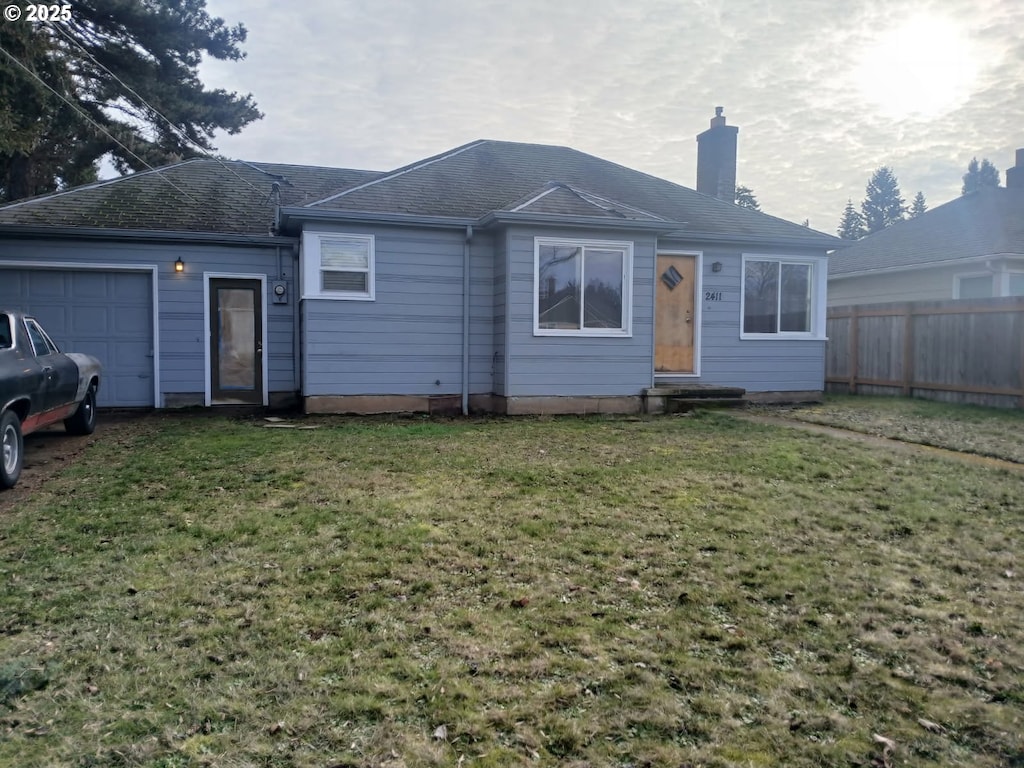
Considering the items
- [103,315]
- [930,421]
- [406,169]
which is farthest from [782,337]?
[103,315]

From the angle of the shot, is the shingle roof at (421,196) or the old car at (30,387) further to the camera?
the shingle roof at (421,196)

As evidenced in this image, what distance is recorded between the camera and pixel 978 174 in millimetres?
61562

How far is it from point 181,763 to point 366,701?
65 cm

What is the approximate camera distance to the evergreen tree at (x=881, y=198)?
74125 mm

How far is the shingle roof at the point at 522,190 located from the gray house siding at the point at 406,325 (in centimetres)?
55

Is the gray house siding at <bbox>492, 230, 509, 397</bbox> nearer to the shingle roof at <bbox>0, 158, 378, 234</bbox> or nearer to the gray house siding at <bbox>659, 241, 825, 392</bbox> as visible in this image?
the shingle roof at <bbox>0, 158, 378, 234</bbox>

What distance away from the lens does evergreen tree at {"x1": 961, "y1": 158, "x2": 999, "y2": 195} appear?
6006cm

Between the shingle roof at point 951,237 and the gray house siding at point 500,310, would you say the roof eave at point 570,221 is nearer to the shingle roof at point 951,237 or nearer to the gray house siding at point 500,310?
the gray house siding at point 500,310

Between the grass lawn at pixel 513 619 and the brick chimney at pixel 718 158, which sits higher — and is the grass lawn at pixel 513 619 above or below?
below

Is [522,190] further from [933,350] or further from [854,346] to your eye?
[933,350]

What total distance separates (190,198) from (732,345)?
10.2m

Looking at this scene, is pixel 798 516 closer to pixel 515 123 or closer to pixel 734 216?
pixel 734 216

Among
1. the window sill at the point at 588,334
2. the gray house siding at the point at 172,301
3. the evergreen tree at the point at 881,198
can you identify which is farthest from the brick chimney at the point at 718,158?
the evergreen tree at the point at 881,198

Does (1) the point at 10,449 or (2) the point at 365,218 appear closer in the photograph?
(1) the point at 10,449
